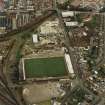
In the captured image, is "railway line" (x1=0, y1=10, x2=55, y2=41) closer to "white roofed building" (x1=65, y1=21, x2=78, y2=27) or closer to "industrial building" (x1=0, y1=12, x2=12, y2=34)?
"industrial building" (x1=0, y1=12, x2=12, y2=34)

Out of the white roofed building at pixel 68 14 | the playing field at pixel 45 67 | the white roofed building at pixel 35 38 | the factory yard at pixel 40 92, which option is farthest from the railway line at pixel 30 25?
the factory yard at pixel 40 92

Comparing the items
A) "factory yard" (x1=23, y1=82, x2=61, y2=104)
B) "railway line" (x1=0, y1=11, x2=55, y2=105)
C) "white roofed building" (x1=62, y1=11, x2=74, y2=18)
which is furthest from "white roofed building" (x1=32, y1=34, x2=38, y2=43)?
"factory yard" (x1=23, y1=82, x2=61, y2=104)

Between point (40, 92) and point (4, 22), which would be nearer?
point (40, 92)

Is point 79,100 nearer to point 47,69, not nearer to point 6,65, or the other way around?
point 47,69

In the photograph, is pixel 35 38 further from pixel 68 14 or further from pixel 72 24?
pixel 68 14

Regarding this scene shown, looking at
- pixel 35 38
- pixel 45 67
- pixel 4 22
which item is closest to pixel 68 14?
pixel 35 38

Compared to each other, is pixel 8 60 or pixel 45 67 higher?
pixel 8 60

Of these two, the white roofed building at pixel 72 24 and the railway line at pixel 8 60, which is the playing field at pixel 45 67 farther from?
the white roofed building at pixel 72 24
